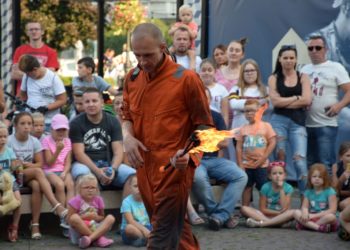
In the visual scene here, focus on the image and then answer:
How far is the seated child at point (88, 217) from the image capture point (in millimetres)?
8359

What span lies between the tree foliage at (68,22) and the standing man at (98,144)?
16.9 m

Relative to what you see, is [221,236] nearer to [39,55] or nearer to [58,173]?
[58,173]

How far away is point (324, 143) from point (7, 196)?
377 cm

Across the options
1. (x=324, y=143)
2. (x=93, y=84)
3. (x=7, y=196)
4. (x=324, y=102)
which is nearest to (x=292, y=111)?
(x=324, y=102)

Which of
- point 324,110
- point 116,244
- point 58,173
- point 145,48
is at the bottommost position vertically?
point 116,244

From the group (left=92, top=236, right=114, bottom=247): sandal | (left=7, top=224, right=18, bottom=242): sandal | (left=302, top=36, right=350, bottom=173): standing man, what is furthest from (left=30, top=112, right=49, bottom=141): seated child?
(left=302, top=36, right=350, bottom=173): standing man

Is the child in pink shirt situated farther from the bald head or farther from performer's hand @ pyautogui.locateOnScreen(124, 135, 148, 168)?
the bald head

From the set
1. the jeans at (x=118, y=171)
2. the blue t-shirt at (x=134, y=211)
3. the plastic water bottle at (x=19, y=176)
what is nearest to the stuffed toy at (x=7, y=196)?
the plastic water bottle at (x=19, y=176)

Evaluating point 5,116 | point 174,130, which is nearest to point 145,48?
point 174,130

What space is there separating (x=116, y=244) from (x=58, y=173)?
3.26 feet

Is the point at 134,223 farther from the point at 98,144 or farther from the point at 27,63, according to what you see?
the point at 27,63

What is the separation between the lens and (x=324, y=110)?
10250 millimetres

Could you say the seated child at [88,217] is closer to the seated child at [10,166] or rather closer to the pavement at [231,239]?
the pavement at [231,239]

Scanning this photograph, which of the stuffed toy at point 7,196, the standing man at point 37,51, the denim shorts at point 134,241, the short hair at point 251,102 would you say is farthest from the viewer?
the standing man at point 37,51
